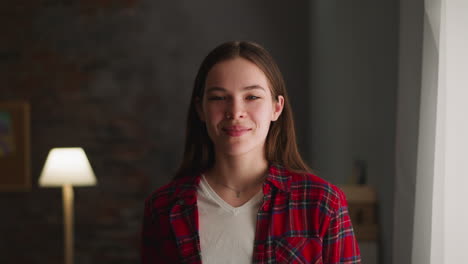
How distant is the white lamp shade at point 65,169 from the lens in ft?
10.2

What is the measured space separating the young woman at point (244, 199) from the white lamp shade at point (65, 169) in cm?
202

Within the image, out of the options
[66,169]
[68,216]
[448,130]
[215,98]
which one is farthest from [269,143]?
[68,216]

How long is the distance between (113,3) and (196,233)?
329 centimetres

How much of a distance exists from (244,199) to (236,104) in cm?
22

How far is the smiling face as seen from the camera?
115cm

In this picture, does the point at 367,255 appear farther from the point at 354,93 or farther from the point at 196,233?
the point at 196,233

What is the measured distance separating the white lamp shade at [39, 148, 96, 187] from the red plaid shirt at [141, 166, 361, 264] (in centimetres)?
206

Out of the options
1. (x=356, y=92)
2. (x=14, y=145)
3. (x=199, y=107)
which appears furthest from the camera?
(x=14, y=145)

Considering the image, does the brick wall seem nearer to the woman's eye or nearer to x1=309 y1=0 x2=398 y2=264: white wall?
x1=309 y1=0 x2=398 y2=264: white wall

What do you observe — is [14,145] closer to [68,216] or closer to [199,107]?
[68,216]

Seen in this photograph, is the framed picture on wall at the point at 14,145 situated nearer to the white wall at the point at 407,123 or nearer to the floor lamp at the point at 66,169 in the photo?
the floor lamp at the point at 66,169

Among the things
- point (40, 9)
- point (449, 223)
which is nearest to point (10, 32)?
point (40, 9)

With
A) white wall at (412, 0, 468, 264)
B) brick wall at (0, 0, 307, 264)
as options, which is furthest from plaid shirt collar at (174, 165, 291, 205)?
brick wall at (0, 0, 307, 264)

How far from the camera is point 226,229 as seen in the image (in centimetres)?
114
